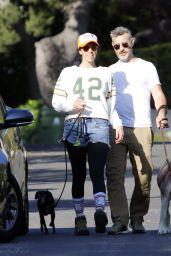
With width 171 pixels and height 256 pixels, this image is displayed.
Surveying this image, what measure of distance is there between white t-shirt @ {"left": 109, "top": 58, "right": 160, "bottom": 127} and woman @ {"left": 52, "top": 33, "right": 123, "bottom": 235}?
0.25 metres

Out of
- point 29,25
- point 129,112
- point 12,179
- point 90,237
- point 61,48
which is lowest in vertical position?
point 90,237

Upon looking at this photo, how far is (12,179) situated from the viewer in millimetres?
10469

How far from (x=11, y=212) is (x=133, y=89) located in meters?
1.66

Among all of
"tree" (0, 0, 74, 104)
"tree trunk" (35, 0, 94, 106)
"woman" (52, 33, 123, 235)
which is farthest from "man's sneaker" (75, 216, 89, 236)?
"tree trunk" (35, 0, 94, 106)

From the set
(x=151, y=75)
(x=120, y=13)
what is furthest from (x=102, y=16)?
(x=151, y=75)

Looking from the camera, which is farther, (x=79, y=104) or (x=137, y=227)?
(x=137, y=227)

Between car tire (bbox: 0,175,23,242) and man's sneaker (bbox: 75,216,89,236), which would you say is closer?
car tire (bbox: 0,175,23,242)

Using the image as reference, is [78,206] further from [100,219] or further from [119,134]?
[119,134]

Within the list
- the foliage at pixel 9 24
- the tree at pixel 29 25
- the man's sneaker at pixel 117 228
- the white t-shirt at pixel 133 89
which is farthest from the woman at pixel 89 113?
the foliage at pixel 9 24

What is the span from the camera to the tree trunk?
35406 mm

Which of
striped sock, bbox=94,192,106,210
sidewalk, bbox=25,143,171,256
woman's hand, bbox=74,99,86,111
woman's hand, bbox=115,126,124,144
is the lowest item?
sidewalk, bbox=25,143,171,256

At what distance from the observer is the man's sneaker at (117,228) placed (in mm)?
11034

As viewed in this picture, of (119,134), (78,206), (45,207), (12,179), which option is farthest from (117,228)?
(12,179)

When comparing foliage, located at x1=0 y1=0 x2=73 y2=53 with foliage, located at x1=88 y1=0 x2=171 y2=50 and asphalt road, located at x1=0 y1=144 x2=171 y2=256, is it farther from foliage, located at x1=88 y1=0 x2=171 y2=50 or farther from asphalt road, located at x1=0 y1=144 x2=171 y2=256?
asphalt road, located at x1=0 y1=144 x2=171 y2=256
